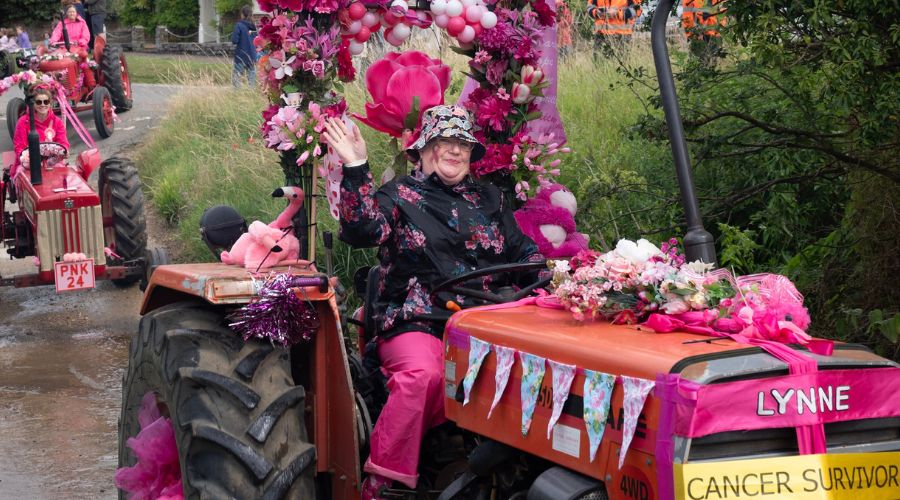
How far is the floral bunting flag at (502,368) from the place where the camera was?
139 inches

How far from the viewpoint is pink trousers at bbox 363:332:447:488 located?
414 centimetres

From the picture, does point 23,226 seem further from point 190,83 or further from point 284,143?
point 190,83

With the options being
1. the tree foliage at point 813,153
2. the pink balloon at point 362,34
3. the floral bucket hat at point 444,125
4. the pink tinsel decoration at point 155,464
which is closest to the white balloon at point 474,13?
the pink balloon at point 362,34

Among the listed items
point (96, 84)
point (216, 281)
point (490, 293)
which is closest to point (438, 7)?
point (490, 293)

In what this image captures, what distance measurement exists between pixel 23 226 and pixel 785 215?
7192 mm

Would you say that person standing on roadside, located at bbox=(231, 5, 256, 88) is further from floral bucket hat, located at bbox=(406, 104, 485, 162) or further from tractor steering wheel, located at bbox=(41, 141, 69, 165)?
floral bucket hat, located at bbox=(406, 104, 485, 162)

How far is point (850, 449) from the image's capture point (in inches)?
121

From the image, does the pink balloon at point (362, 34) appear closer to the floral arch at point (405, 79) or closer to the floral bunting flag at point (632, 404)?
the floral arch at point (405, 79)

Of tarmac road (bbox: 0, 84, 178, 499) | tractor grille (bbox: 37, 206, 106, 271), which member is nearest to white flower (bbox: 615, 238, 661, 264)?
tarmac road (bbox: 0, 84, 178, 499)

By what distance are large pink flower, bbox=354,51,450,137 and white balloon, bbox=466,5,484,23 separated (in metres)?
0.26

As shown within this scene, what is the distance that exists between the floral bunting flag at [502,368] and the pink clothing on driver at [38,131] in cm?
857

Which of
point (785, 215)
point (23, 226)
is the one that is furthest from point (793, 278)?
point (23, 226)

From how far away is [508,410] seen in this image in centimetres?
354

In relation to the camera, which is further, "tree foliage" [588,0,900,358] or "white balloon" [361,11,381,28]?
"white balloon" [361,11,381,28]
